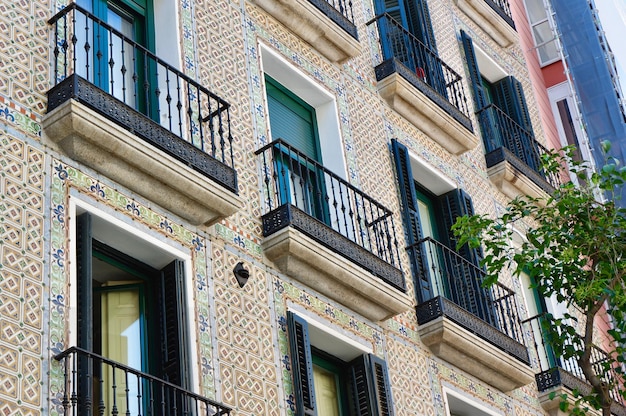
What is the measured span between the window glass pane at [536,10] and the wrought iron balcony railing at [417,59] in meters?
6.72

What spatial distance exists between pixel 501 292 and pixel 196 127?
551 centimetres

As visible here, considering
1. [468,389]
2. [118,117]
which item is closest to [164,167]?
[118,117]

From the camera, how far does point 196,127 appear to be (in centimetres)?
1102

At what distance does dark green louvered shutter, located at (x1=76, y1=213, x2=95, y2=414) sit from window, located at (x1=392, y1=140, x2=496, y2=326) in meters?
4.93

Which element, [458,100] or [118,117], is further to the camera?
[458,100]

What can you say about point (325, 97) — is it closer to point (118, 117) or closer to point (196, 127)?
point (196, 127)

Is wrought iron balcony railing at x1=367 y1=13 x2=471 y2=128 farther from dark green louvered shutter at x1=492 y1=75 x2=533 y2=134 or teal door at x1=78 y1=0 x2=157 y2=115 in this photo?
teal door at x1=78 y1=0 x2=157 y2=115

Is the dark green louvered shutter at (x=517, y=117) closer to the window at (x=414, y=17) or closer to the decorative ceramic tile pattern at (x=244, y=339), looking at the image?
the window at (x=414, y=17)

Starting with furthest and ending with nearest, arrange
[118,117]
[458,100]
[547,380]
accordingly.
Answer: [458,100] < [547,380] < [118,117]

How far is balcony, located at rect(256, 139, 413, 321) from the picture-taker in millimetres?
11125

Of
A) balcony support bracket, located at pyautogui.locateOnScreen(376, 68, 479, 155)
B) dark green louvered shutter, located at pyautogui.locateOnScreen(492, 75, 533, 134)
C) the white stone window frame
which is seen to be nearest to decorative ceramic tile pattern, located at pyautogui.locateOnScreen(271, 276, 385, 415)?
the white stone window frame

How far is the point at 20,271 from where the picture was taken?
855 cm

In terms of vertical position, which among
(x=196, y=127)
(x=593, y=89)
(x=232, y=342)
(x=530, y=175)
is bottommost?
(x=232, y=342)

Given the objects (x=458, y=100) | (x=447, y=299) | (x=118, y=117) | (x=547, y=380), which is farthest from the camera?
(x=458, y=100)
